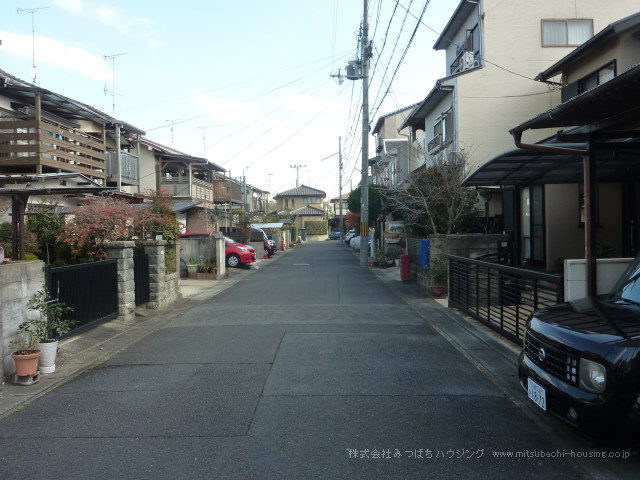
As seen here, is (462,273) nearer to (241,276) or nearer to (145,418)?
(145,418)

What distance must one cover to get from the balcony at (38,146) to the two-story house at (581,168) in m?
12.0

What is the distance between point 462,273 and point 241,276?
35.1 feet

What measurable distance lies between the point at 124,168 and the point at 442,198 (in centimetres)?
1359

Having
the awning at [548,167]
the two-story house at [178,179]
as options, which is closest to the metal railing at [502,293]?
the awning at [548,167]

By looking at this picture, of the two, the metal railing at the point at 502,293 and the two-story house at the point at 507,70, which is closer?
the metal railing at the point at 502,293

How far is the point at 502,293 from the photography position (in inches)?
283

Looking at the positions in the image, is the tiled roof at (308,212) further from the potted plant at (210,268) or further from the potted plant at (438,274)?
the potted plant at (438,274)

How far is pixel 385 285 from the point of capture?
49.6 ft

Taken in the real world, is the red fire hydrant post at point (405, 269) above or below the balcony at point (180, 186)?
below

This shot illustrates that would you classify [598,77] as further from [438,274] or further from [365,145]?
[365,145]

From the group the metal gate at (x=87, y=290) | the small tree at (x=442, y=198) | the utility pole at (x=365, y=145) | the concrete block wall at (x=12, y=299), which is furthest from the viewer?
the utility pole at (x=365, y=145)

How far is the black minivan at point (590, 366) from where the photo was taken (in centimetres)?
317

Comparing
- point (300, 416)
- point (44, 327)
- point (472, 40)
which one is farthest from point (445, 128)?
point (300, 416)

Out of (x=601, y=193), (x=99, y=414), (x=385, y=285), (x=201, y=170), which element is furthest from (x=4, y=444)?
(x=201, y=170)
